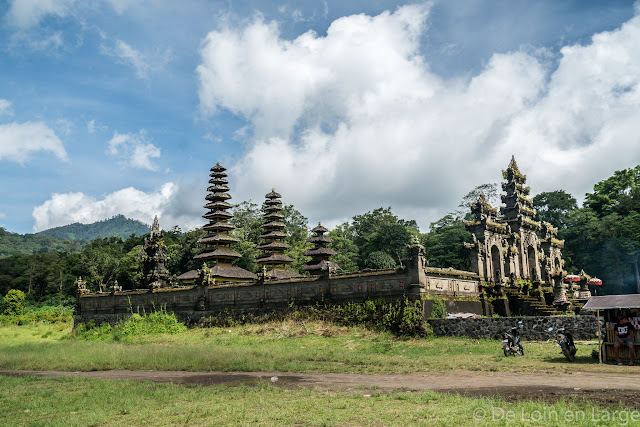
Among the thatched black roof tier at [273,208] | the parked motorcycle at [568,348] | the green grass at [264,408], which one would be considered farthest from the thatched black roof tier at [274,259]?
the green grass at [264,408]

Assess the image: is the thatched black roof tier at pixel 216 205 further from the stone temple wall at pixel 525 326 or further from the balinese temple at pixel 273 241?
the stone temple wall at pixel 525 326

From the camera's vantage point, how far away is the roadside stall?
17859mm

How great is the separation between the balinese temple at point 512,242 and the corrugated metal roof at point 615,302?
1889 cm

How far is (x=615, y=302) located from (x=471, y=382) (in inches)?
274

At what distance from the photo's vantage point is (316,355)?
78.3 ft

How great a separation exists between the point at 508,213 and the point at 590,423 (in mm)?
38608

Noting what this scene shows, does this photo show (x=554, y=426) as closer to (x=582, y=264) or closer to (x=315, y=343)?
(x=315, y=343)

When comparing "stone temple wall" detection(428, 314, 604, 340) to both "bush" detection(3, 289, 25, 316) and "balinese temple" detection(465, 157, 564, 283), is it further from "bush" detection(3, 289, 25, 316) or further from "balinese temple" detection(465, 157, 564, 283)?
"bush" detection(3, 289, 25, 316)

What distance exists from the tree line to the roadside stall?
134 feet

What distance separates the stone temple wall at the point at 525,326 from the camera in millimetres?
24344

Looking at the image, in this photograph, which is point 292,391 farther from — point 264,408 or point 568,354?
point 568,354

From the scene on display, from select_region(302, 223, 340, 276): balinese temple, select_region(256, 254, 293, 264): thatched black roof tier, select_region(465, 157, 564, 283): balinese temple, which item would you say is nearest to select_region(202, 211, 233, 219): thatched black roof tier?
select_region(256, 254, 293, 264): thatched black roof tier

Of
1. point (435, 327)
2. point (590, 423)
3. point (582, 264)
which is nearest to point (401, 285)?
point (435, 327)

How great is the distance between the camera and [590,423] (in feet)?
31.2
